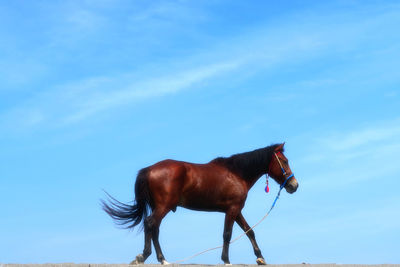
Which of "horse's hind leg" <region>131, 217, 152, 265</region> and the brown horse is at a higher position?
the brown horse

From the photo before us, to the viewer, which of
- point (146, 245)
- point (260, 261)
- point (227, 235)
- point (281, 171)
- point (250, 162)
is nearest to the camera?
point (146, 245)

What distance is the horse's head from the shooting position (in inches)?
612

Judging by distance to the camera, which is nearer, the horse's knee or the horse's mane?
the horse's knee

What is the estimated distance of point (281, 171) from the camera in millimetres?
15555

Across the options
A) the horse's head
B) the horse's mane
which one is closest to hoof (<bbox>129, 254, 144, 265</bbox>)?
the horse's mane

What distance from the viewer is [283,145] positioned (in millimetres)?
15766

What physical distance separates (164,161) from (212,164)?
1.29m

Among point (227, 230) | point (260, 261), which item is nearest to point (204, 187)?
point (227, 230)

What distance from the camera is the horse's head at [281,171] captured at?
15.5 metres

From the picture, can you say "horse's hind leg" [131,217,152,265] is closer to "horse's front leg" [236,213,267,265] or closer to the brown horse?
the brown horse

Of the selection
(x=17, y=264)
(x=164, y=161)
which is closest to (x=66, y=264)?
(x=17, y=264)

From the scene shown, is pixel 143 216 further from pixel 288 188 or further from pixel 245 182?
pixel 288 188

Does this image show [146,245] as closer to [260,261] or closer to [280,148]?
[260,261]

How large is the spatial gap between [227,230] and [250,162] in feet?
5.42
